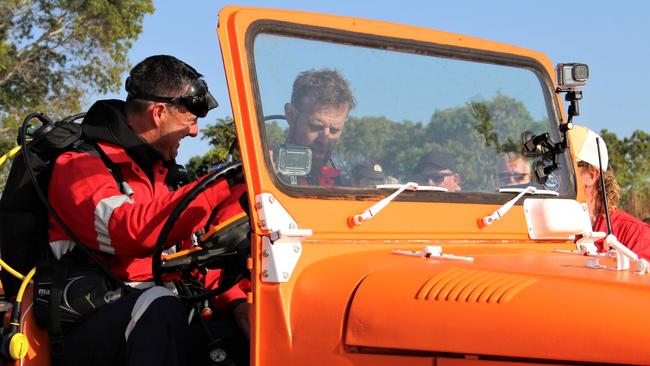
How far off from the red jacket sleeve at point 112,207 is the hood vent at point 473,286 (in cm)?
83

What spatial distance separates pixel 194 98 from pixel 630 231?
2.40 metres

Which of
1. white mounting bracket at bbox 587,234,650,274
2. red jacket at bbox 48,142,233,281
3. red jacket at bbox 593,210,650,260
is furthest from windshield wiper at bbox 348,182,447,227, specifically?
red jacket at bbox 593,210,650,260

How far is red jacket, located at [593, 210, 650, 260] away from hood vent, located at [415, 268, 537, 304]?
2167 mm

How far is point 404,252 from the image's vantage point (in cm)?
286

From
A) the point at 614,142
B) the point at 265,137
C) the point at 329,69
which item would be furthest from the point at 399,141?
the point at 614,142

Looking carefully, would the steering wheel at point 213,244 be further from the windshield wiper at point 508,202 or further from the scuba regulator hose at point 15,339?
the windshield wiper at point 508,202

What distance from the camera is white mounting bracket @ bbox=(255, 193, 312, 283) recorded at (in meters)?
2.72

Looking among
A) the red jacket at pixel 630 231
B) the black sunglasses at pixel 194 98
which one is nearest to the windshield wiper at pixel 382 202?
the black sunglasses at pixel 194 98

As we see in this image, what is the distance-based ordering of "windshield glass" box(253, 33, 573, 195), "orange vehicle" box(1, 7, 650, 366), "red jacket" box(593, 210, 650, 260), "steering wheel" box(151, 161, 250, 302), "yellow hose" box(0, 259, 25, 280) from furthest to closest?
"red jacket" box(593, 210, 650, 260), "yellow hose" box(0, 259, 25, 280), "windshield glass" box(253, 33, 573, 195), "steering wheel" box(151, 161, 250, 302), "orange vehicle" box(1, 7, 650, 366)

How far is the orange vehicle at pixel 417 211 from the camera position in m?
2.30

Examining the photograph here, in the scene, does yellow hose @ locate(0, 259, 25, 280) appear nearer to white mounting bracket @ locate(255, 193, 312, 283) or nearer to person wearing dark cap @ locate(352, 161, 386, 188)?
white mounting bracket @ locate(255, 193, 312, 283)

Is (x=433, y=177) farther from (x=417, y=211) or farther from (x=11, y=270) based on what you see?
(x=11, y=270)

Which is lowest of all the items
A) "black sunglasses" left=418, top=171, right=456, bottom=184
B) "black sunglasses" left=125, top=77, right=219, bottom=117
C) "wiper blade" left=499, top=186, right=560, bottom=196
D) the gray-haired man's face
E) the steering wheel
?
the steering wheel

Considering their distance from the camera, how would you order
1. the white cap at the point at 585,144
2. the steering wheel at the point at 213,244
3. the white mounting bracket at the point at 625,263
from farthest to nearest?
the white cap at the point at 585,144 < the steering wheel at the point at 213,244 < the white mounting bracket at the point at 625,263
